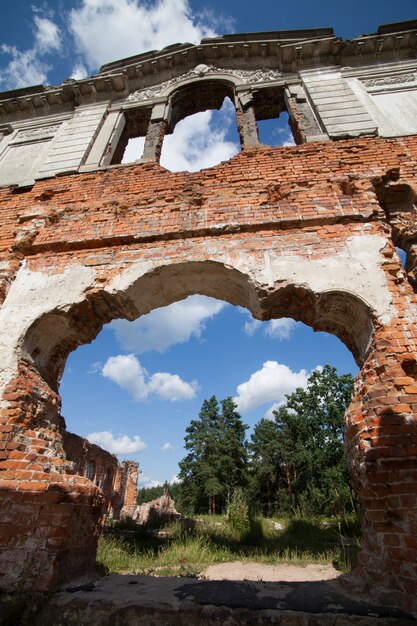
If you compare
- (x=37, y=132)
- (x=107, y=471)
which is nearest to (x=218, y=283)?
(x=37, y=132)

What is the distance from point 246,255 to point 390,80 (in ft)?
17.0

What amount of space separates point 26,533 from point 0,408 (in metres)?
1.10

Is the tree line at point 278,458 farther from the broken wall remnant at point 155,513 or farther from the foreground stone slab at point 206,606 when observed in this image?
the foreground stone slab at point 206,606

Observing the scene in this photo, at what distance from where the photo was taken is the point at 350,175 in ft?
13.8

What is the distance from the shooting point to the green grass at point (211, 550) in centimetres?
570

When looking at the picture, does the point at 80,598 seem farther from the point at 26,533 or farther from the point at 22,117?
the point at 22,117

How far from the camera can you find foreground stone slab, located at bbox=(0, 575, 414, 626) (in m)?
2.06

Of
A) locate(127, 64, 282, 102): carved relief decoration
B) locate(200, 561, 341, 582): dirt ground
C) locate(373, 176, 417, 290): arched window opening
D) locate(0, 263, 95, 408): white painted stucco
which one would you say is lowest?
locate(200, 561, 341, 582): dirt ground

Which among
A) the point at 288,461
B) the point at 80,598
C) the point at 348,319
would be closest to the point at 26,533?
the point at 80,598

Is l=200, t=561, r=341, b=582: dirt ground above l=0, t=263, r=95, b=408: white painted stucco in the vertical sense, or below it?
below

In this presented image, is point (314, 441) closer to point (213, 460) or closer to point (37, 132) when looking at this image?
point (213, 460)

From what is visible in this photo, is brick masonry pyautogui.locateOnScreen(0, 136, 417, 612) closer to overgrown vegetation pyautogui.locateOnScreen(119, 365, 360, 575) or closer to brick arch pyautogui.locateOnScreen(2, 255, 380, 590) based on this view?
brick arch pyautogui.locateOnScreen(2, 255, 380, 590)

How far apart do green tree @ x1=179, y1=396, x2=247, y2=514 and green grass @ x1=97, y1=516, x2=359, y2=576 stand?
1791cm

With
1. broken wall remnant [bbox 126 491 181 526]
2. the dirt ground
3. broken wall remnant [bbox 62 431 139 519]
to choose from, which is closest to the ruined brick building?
the dirt ground
